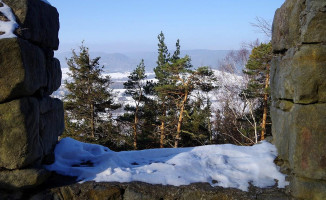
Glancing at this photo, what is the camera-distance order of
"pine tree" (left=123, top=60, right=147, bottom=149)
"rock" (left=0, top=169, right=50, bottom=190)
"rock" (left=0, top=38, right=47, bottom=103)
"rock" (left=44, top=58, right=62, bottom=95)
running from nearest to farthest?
"rock" (left=0, top=38, right=47, bottom=103) < "rock" (left=0, top=169, right=50, bottom=190) < "rock" (left=44, top=58, right=62, bottom=95) < "pine tree" (left=123, top=60, right=147, bottom=149)

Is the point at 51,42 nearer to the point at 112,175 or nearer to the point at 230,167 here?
the point at 112,175

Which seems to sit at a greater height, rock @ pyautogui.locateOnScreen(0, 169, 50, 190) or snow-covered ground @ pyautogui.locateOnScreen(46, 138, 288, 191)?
rock @ pyautogui.locateOnScreen(0, 169, 50, 190)

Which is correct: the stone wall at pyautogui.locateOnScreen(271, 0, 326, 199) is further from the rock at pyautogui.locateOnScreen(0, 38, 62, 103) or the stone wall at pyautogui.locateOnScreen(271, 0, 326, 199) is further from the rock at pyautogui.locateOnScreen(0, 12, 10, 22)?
the rock at pyautogui.locateOnScreen(0, 12, 10, 22)

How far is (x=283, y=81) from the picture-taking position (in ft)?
11.7

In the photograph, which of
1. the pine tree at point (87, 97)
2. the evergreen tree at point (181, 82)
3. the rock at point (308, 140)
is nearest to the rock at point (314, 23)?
the rock at point (308, 140)

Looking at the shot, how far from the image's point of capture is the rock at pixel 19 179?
125 inches

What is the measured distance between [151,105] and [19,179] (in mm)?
13455

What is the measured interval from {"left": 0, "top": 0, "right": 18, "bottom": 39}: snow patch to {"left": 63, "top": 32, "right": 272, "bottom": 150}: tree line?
35.4 ft

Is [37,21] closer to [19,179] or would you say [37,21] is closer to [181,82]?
[19,179]

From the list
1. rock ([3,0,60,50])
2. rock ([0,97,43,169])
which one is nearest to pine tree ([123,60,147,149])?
rock ([3,0,60,50])

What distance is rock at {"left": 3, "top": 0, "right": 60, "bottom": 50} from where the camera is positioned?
329 cm

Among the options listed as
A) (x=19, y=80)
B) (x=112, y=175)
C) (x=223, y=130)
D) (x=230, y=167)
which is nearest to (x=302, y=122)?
(x=230, y=167)

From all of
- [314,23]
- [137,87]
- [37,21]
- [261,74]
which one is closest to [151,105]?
[137,87]

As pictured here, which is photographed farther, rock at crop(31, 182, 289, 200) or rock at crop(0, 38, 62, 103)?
rock at crop(31, 182, 289, 200)
